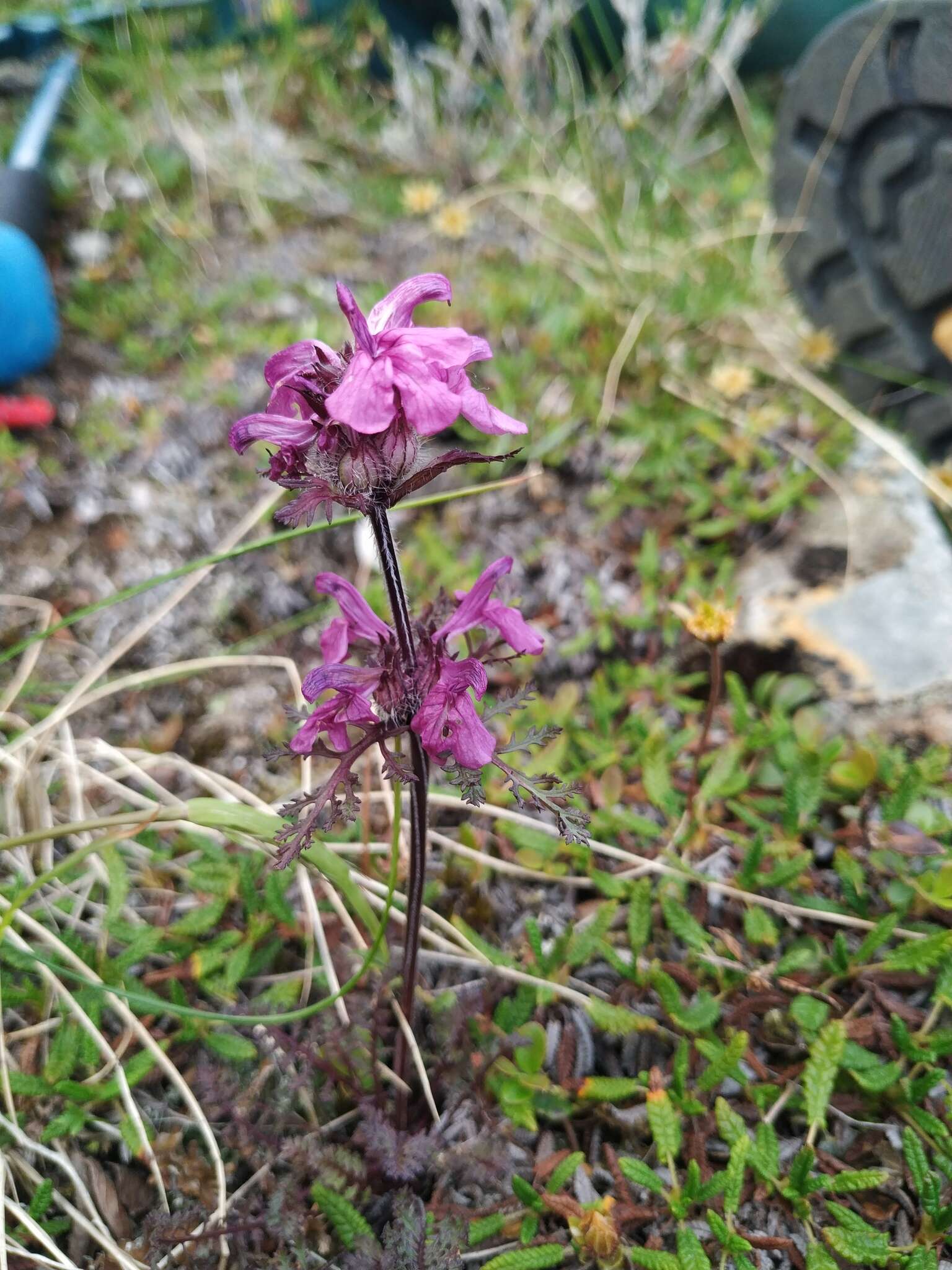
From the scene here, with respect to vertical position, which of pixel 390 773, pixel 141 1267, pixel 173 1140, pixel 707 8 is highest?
pixel 707 8

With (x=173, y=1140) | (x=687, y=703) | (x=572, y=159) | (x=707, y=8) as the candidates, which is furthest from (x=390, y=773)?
(x=707, y=8)

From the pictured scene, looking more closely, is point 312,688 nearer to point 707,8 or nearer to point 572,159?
point 572,159

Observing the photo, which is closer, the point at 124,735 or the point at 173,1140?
the point at 173,1140

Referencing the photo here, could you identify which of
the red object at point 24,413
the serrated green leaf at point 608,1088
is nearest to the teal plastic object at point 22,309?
the red object at point 24,413

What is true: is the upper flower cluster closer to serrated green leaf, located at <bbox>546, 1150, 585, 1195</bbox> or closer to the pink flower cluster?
the pink flower cluster

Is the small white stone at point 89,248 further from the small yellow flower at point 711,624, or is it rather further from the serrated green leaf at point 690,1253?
the serrated green leaf at point 690,1253

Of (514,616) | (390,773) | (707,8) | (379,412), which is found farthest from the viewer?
(707,8)

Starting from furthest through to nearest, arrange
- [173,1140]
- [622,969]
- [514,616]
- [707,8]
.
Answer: [707,8] < [622,969] < [173,1140] < [514,616]
